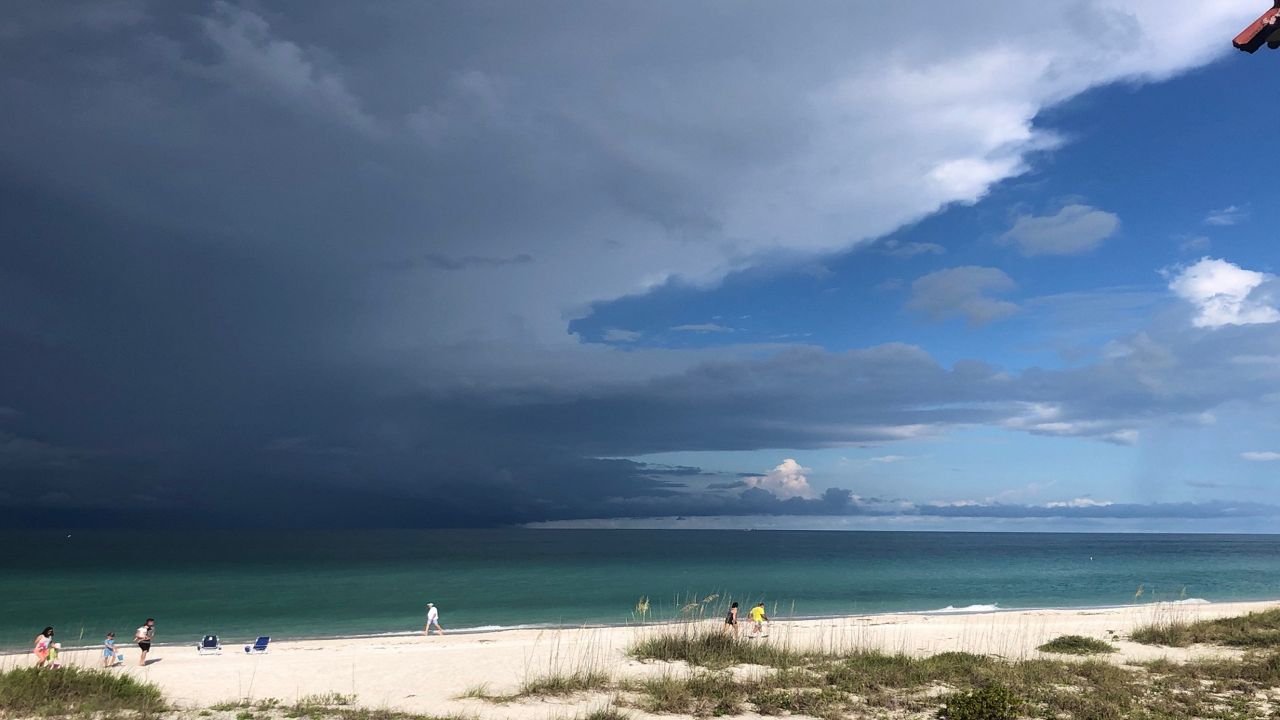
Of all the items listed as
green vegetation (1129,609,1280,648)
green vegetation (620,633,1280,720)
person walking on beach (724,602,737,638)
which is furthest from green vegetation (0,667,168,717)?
green vegetation (1129,609,1280,648)

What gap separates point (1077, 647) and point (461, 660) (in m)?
20.9

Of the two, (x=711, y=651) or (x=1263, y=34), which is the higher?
(x=1263, y=34)

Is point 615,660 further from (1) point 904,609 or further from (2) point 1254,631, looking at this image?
(1) point 904,609

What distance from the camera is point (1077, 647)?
2423 centimetres

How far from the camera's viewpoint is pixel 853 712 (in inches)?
607

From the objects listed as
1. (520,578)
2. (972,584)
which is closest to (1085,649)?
(972,584)

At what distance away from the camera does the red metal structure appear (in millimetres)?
5566

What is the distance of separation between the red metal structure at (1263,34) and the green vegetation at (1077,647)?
23.0 meters

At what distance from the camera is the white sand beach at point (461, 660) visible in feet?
60.9

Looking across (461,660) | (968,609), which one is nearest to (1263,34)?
(461,660)

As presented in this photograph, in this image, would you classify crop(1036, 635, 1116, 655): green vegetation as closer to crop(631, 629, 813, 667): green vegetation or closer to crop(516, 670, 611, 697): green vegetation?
crop(631, 629, 813, 667): green vegetation

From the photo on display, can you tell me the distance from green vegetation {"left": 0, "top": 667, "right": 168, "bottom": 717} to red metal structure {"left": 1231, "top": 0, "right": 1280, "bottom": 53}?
66.6 feet

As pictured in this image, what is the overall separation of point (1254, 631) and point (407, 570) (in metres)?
86.8

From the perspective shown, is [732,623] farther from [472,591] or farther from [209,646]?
[472,591]
